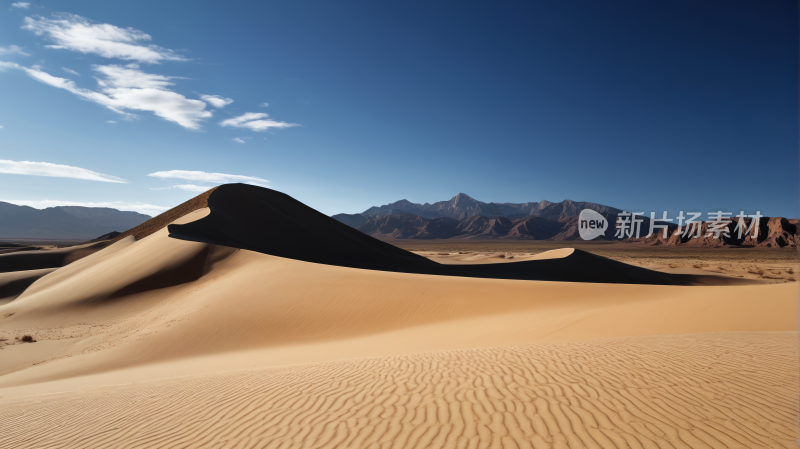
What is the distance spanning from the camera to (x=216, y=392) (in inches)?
224

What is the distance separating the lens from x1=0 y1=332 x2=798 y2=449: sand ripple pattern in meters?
3.56

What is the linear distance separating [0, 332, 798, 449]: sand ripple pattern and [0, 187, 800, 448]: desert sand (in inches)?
1.0

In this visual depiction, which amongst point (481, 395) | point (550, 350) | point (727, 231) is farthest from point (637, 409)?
point (727, 231)

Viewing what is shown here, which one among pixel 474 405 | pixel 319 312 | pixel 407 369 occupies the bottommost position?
pixel 319 312

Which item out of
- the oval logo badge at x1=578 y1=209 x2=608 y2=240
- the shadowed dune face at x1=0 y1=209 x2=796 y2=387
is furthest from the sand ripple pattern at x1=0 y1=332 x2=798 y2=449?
the oval logo badge at x1=578 y1=209 x2=608 y2=240

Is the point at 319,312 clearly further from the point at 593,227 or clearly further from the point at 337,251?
the point at 593,227

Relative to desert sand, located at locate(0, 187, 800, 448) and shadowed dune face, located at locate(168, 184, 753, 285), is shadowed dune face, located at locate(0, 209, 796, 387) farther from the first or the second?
shadowed dune face, located at locate(168, 184, 753, 285)

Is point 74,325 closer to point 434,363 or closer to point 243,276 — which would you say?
point 243,276

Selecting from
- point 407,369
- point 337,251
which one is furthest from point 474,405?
point 337,251

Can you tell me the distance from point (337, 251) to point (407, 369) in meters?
27.3

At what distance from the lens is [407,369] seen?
6035mm

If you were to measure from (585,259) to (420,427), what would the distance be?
1415 inches

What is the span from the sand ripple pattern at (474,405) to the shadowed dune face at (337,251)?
21.3m

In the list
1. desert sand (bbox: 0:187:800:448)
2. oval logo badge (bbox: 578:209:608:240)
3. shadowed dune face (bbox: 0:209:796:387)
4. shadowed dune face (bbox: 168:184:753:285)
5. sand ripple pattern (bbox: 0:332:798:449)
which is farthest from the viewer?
oval logo badge (bbox: 578:209:608:240)
